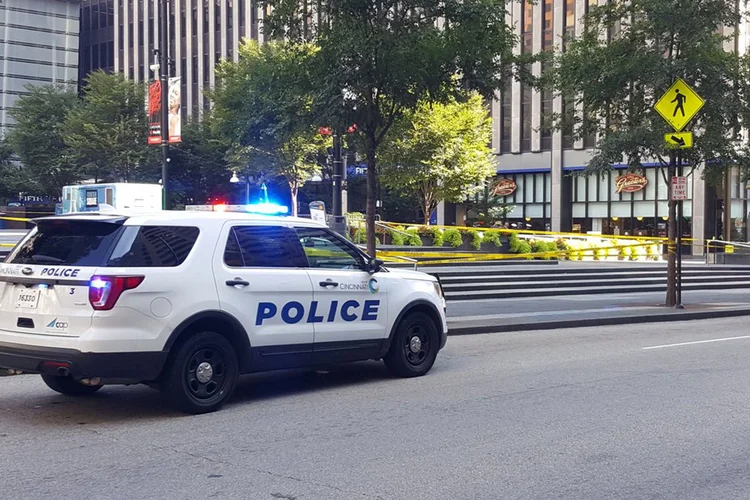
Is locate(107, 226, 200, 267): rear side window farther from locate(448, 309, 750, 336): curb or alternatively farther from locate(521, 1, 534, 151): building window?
locate(521, 1, 534, 151): building window

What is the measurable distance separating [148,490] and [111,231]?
2761 millimetres

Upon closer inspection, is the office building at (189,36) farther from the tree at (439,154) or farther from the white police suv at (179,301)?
the white police suv at (179,301)

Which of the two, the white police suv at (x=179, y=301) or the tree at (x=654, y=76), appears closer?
the white police suv at (x=179, y=301)

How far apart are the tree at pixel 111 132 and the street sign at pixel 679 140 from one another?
37.3 m

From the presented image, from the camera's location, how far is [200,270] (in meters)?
7.82

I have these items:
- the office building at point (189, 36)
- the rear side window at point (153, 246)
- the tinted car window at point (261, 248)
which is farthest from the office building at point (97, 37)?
the rear side window at point (153, 246)

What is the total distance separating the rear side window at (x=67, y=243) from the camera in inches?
293

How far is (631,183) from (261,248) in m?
45.2

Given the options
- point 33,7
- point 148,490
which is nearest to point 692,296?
point 148,490

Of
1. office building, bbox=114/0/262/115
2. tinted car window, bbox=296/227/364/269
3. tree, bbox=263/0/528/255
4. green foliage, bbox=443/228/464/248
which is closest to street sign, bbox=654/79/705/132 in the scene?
tree, bbox=263/0/528/255

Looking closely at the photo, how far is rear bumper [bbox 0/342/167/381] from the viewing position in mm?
7164

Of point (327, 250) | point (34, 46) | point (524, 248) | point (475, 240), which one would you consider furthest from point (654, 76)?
point (34, 46)

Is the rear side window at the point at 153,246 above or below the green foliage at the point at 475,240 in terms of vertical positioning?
below

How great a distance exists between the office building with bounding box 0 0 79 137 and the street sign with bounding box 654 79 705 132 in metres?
62.8
